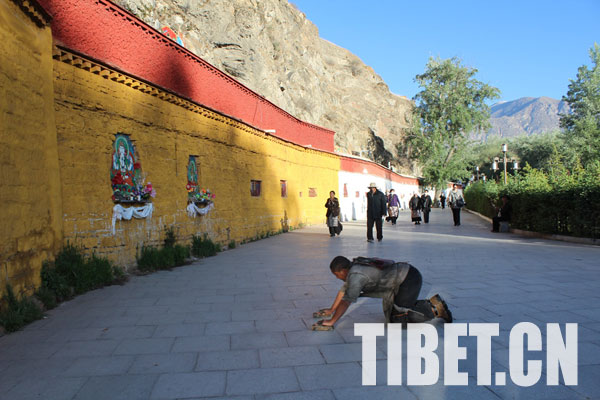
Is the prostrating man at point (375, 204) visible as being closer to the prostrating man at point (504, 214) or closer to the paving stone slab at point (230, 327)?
the prostrating man at point (504, 214)

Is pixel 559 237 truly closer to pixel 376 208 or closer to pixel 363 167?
pixel 376 208

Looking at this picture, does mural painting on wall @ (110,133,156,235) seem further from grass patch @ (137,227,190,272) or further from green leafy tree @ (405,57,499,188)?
green leafy tree @ (405,57,499,188)

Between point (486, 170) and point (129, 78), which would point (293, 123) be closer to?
point (129, 78)

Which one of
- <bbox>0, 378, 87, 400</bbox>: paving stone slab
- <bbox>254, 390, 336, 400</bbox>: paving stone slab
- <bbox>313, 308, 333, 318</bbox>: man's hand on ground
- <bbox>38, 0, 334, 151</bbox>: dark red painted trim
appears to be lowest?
<bbox>254, 390, 336, 400</bbox>: paving stone slab

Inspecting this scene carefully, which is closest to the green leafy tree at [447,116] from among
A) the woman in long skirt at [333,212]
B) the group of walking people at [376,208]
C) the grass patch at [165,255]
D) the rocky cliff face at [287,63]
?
the rocky cliff face at [287,63]

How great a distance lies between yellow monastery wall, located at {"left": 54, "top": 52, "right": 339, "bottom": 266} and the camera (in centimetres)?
693

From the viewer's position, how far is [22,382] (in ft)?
11.1

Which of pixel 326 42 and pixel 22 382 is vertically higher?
pixel 326 42

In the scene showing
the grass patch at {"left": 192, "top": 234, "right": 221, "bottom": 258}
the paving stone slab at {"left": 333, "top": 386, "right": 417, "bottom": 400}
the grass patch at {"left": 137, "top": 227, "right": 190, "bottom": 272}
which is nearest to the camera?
the paving stone slab at {"left": 333, "top": 386, "right": 417, "bottom": 400}

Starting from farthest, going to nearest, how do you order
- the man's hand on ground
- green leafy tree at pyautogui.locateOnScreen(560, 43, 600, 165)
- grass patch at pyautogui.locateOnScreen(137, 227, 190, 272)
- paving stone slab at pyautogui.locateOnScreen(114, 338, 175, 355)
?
green leafy tree at pyautogui.locateOnScreen(560, 43, 600, 165), grass patch at pyautogui.locateOnScreen(137, 227, 190, 272), the man's hand on ground, paving stone slab at pyautogui.locateOnScreen(114, 338, 175, 355)

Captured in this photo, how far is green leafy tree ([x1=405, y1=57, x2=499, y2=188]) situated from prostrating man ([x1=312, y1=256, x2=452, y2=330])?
48.5 m

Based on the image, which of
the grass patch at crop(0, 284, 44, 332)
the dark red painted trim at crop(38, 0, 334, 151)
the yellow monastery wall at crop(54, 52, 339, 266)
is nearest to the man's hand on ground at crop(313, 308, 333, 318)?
the grass patch at crop(0, 284, 44, 332)

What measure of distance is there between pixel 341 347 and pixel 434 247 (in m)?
8.08

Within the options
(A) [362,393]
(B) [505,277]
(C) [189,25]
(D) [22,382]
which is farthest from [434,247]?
(C) [189,25]
